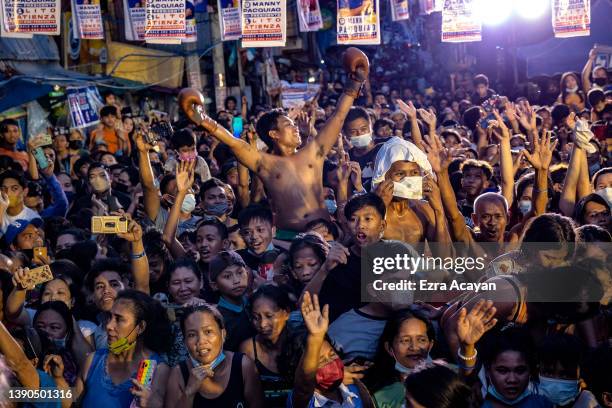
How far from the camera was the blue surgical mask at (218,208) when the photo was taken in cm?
720

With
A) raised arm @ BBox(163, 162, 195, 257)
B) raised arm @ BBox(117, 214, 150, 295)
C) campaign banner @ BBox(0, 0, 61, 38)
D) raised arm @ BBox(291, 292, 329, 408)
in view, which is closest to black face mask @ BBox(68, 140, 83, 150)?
campaign banner @ BBox(0, 0, 61, 38)

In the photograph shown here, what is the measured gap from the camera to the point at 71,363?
15.3 ft

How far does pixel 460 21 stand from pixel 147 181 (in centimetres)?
851

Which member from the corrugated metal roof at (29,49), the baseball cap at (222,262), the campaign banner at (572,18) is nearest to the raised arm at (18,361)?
the baseball cap at (222,262)

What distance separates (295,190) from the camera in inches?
262

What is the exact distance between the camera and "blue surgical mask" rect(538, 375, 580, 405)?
385 cm

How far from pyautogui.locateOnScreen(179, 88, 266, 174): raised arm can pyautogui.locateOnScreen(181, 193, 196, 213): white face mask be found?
75cm

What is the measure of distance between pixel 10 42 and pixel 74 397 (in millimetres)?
12610

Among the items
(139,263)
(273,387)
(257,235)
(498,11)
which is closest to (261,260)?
(257,235)

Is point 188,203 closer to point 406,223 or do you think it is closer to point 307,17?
point 406,223

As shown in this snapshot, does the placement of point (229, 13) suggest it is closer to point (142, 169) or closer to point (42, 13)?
point (42, 13)

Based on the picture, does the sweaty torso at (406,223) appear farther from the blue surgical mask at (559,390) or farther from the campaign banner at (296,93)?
the campaign banner at (296,93)

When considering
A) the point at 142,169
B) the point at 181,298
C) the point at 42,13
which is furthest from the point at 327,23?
the point at 181,298

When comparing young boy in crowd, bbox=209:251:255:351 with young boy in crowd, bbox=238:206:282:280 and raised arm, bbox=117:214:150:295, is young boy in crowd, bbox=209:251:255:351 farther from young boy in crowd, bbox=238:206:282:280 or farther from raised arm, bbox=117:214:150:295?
young boy in crowd, bbox=238:206:282:280
